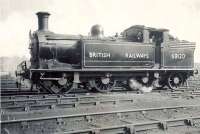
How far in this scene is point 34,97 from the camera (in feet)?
37.8

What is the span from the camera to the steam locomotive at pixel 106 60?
12.2m

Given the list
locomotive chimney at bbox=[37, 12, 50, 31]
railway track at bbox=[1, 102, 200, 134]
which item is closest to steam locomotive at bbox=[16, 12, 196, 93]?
locomotive chimney at bbox=[37, 12, 50, 31]

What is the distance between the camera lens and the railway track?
22.6 feet

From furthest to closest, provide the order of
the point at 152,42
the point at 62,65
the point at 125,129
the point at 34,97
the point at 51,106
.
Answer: the point at 152,42
the point at 62,65
the point at 34,97
the point at 51,106
the point at 125,129

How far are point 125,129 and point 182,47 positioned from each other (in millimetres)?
9286

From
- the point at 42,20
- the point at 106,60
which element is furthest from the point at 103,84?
the point at 42,20

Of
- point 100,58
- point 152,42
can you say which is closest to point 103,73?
point 100,58

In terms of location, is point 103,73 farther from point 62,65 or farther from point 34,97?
point 34,97

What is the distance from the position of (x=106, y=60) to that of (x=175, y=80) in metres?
3.88

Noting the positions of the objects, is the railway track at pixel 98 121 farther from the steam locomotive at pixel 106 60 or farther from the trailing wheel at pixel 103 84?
the trailing wheel at pixel 103 84

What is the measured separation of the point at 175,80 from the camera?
48.9 feet

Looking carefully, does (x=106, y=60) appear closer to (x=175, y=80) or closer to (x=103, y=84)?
(x=103, y=84)

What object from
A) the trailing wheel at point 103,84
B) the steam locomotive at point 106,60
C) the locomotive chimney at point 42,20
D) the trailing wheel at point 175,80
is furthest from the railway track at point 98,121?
the trailing wheel at point 175,80

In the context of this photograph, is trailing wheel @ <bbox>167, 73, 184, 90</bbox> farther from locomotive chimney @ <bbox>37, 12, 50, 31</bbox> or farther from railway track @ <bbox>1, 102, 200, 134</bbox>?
locomotive chimney @ <bbox>37, 12, 50, 31</bbox>
